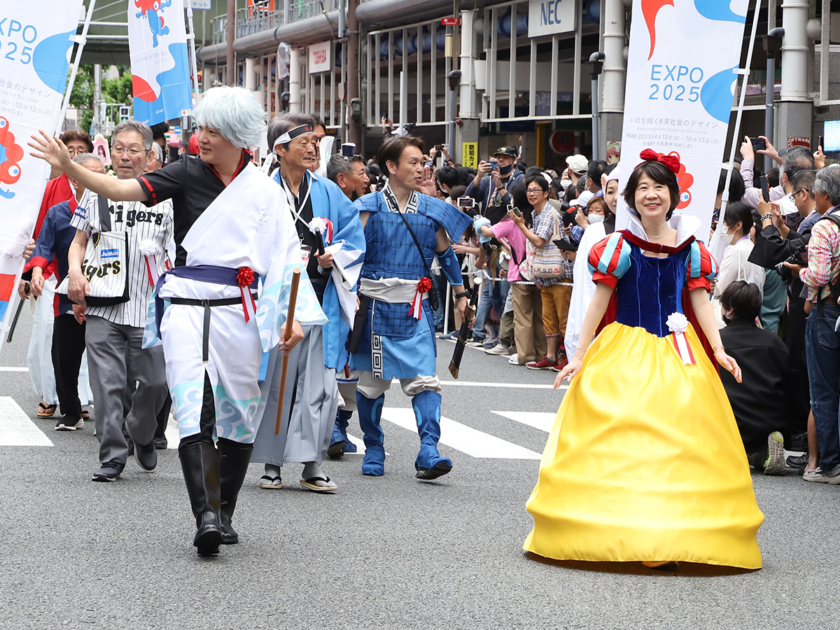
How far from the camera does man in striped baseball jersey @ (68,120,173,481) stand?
7133 mm

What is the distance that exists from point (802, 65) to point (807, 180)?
10223 mm

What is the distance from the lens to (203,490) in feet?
16.6

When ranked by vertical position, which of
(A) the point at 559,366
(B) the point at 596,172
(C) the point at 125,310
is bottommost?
(A) the point at 559,366

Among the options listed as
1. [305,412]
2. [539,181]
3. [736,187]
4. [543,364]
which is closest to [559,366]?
[543,364]

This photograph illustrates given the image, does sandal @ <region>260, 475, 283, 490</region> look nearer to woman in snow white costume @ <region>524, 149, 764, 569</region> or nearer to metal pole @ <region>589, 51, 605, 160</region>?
woman in snow white costume @ <region>524, 149, 764, 569</region>

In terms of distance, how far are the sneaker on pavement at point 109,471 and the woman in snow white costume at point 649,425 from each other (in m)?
2.64

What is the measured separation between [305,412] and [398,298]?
95 cm

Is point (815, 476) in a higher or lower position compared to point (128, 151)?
lower

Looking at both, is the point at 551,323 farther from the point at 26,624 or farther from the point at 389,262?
the point at 26,624

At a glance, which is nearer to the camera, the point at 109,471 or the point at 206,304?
the point at 206,304

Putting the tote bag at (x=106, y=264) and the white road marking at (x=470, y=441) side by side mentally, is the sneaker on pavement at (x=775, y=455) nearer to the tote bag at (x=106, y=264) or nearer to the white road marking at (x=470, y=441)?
the white road marking at (x=470, y=441)

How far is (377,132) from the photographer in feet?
112

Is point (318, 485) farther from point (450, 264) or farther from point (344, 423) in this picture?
point (450, 264)

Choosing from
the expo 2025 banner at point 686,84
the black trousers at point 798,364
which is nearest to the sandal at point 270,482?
the expo 2025 banner at point 686,84
